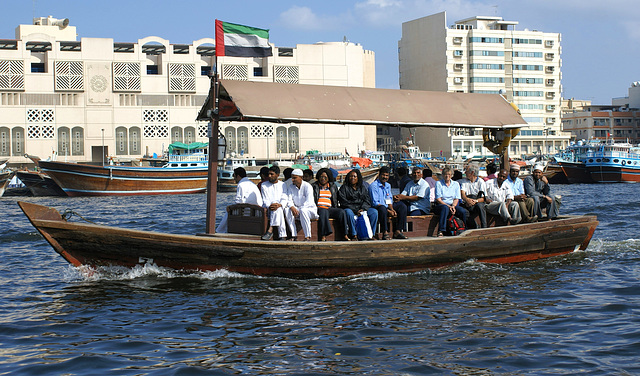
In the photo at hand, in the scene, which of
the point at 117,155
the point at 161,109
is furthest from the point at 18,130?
the point at 161,109

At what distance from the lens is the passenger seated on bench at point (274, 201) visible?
10344 mm

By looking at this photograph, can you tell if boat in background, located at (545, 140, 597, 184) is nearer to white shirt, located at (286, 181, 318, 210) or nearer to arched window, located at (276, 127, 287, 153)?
arched window, located at (276, 127, 287, 153)

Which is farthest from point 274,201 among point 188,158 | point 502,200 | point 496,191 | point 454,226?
point 188,158

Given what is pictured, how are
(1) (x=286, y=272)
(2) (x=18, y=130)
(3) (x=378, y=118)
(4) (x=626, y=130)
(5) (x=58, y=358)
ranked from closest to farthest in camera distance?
(5) (x=58, y=358), (1) (x=286, y=272), (3) (x=378, y=118), (2) (x=18, y=130), (4) (x=626, y=130)

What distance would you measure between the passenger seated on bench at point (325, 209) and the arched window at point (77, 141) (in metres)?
58.0

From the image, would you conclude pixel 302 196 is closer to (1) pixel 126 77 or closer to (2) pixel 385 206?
(2) pixel 385 206

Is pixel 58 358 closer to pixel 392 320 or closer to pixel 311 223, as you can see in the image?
pixel 392 320

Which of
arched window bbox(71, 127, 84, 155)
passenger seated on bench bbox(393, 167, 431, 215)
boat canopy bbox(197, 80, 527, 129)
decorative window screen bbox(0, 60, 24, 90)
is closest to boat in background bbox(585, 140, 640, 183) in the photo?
boat canopy bbox(197, 80, 527, 129)

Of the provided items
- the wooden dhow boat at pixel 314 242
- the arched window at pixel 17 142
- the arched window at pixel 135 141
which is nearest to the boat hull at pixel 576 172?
the arched window at pixel 135 141

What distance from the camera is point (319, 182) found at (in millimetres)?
10578

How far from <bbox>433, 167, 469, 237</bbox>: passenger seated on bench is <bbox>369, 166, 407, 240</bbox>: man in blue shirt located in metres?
0.69

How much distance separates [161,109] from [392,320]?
61.1m

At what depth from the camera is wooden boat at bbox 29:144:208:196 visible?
43938 mm

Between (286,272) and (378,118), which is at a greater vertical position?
(378,118)
